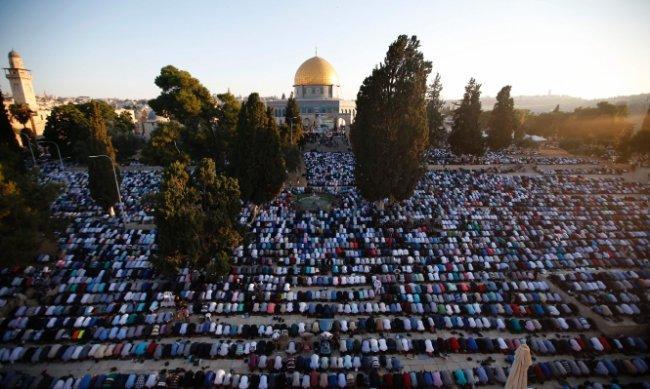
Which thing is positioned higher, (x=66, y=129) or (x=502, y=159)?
(x=66, y=129)

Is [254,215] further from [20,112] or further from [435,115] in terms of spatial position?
[20,112]

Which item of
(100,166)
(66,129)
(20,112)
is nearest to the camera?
(100,166)

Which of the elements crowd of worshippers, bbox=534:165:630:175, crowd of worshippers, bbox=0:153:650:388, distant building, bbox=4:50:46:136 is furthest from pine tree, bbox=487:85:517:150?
distant building, bbox=4:50:46:136

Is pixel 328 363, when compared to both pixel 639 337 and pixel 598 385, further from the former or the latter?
pixel 639 337

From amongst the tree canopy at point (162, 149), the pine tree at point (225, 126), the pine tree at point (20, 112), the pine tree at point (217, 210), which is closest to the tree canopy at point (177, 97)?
the pine tree at point (225, 126)

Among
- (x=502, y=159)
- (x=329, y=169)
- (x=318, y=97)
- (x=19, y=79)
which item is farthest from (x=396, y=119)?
(x=19, y=79)

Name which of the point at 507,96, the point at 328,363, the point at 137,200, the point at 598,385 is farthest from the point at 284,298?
the point at 507,96

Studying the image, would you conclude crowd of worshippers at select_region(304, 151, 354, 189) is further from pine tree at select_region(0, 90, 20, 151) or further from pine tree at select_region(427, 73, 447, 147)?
pine tree at select_region(0, 90, 20, 151)
